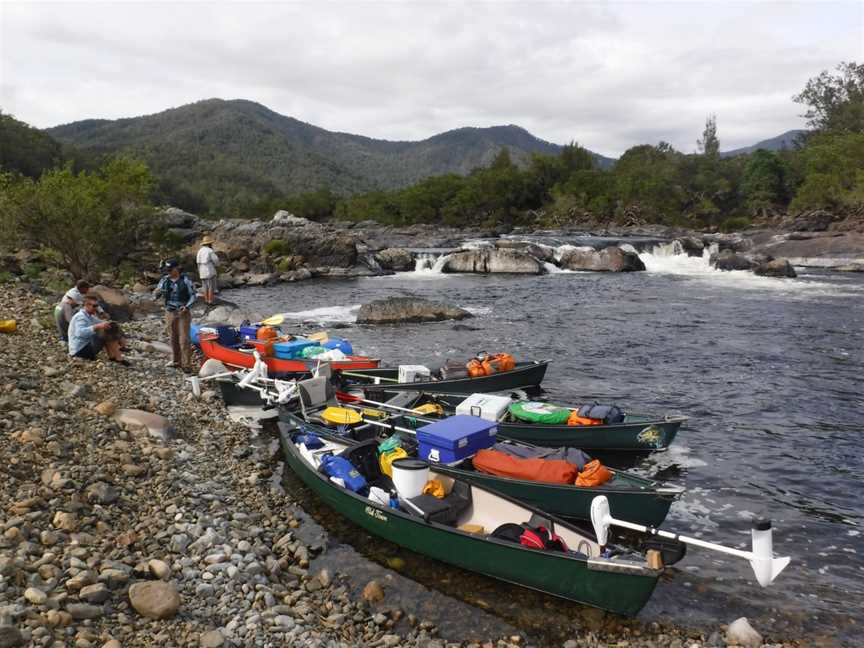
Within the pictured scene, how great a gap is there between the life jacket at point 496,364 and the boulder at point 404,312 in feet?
31.8

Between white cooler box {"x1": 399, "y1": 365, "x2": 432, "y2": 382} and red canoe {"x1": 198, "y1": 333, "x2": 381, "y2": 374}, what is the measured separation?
4.13 ft

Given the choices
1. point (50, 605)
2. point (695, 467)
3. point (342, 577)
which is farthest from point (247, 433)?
point (695, 467)

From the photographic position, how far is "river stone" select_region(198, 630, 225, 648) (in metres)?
5.89

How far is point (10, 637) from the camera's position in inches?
199

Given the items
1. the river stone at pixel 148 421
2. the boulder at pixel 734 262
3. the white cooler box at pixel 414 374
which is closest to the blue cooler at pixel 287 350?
the white cooler box at pixel 414 374

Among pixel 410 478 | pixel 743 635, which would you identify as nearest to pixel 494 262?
pixel 410 478

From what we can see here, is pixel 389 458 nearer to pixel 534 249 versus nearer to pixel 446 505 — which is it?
pixel 446 505

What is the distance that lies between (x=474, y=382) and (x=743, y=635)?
855 centimetres

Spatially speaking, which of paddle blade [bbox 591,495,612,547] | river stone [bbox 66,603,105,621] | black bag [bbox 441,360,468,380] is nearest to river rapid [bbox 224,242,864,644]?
paddle blade [bbox 591,495,612,547]

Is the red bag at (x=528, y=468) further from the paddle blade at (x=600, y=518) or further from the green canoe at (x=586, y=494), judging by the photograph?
the paddle blade at (x=600, y=518)

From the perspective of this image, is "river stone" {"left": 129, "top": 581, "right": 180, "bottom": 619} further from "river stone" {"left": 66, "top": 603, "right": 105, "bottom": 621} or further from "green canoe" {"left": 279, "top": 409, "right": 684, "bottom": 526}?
"green canoe" {"left": 279, "top": 409, "right": 684, "bottom": 526}

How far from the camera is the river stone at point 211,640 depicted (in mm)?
5887

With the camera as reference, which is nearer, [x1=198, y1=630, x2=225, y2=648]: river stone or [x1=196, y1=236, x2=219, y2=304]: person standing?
[x1=198, y1=630, x2=225, y2=648]: river stone

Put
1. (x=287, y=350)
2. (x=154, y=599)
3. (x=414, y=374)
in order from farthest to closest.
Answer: (x=287, y=350) → (x=414, y=374) → (x=154, y=599)
